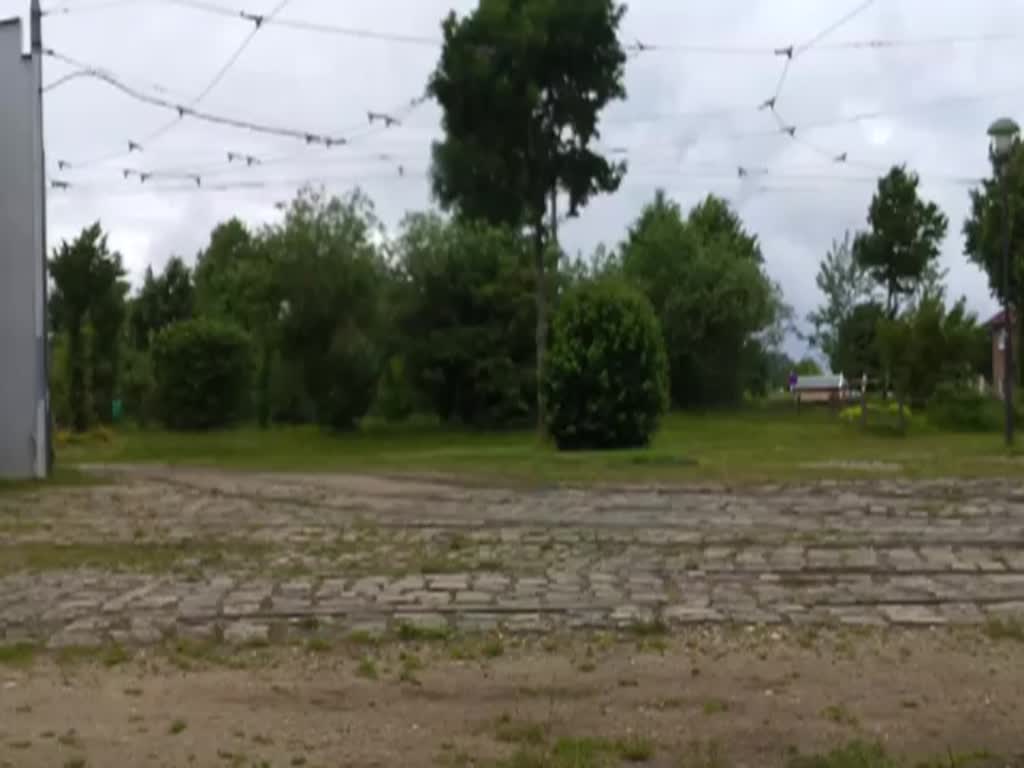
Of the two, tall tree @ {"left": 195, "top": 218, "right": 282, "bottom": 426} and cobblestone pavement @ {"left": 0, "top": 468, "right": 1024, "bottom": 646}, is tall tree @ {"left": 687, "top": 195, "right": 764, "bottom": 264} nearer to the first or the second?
tall tree @ {"left": 195, "top": 218, "right": 282, "bottom": 426}

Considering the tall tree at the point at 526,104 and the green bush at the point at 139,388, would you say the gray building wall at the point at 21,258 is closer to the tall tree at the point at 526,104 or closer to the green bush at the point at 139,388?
the tall tree at the point at 526,104

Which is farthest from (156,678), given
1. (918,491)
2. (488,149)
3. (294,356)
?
(294,356)

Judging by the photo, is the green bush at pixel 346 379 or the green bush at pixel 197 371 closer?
the green bush at pixel 346 379

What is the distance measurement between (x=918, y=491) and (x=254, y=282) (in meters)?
38.2

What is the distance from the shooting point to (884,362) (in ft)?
142

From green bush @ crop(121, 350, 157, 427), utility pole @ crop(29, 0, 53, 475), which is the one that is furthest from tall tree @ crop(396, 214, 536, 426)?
utility pole @ crop(29, 0, 53, 475)

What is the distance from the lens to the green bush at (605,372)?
32500 mm

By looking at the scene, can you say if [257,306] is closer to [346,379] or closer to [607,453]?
[346,379]

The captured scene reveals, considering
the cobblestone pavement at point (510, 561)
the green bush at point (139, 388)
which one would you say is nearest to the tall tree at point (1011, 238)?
the cobblestone pavement at point (510, 561)

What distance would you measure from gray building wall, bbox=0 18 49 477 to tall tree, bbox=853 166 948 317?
44.5m

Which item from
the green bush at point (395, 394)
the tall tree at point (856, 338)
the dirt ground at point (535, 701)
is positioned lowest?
the dirt ground at point (535, 701)

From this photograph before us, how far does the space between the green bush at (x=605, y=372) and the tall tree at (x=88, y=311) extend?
17841 millimetres

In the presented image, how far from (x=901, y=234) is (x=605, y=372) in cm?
3638

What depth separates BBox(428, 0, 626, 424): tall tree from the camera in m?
37.9
